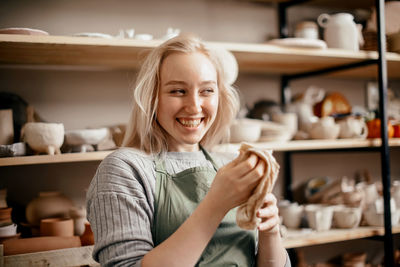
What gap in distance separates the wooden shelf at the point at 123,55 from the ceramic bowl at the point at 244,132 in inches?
12.5

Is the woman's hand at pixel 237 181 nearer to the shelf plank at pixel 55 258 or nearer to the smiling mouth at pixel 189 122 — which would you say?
the smiling mouth at pixel 189 122

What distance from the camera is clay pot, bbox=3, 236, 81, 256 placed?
56.2 inches

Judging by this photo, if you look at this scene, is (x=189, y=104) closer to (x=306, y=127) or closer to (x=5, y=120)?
(x=5, y=120)

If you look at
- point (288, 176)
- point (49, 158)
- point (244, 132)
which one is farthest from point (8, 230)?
point (288, 176)

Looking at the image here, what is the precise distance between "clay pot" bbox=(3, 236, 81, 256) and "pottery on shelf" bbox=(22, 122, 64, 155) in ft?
1.05

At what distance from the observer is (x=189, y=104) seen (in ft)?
3.62

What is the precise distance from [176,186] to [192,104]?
23 cm

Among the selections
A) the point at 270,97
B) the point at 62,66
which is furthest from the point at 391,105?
the point at 62,66

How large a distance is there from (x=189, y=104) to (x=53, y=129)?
2.08 feet

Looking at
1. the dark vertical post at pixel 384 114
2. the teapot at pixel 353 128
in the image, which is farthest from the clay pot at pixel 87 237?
the dark vertical post at pixel 384 114

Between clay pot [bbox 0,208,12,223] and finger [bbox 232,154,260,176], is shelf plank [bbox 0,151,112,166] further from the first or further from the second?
finger [bbox 232,154,260,176]

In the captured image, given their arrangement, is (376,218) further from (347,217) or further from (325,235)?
(325,235)

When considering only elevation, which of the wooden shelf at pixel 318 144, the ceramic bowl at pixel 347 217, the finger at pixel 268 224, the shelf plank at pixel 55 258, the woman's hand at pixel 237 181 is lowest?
the ceramic bowl at pixel 347 217

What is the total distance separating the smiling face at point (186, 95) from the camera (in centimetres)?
110
